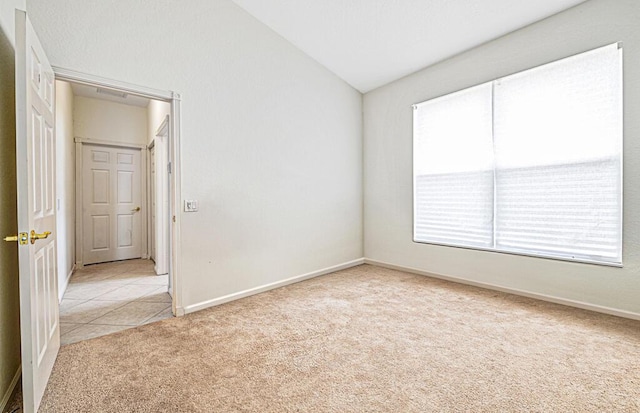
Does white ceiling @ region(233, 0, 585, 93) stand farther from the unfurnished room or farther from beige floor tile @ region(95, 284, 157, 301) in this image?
beige floor tile @ region(95, 284, 157, 301)

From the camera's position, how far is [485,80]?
353cm

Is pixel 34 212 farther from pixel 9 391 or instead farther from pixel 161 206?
pixel 161 206

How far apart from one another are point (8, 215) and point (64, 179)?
112 inches

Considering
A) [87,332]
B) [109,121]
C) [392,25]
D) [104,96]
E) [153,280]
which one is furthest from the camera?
[109,121]

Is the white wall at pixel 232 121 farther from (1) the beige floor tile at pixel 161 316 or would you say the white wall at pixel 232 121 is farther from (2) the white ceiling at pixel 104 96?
(2) the white ceiling at pixel 104 96

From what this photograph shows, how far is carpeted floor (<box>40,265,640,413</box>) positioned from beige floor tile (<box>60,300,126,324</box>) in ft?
2.10

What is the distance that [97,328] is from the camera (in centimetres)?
263

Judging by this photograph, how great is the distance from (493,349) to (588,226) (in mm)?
1678

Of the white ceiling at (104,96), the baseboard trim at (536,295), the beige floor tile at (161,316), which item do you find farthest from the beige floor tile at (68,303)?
the baseboard trim at (536,295)

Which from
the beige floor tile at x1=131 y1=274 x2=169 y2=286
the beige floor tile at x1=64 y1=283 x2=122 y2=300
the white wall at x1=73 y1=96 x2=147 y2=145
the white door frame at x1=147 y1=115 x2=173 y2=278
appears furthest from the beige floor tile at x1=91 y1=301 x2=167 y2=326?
the white wall at x1=73 y1=96 x2=147 y2=145

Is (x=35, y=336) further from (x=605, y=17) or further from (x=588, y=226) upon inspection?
(x=605, y=17)

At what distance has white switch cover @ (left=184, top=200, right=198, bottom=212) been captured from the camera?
2.94 m

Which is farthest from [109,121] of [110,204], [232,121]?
[232,121]

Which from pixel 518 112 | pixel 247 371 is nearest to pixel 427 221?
pixel 518 112
